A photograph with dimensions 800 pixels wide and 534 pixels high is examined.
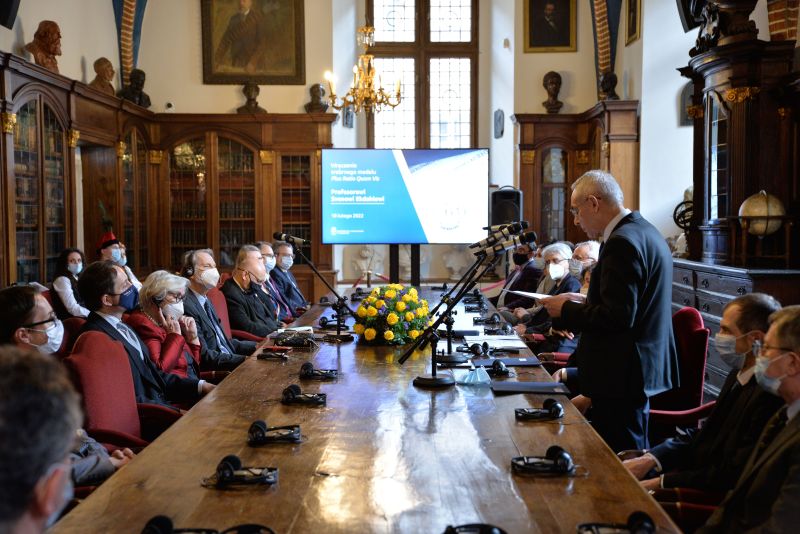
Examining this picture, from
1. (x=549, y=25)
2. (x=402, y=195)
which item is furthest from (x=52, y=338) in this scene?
(x=549, y=25)

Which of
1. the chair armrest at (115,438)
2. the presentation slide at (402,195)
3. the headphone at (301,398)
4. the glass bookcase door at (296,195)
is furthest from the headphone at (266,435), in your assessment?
the glass bookcase door at (296,195)

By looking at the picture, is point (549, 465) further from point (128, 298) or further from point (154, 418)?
point (128, 298)

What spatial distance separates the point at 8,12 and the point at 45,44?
1.62 feet

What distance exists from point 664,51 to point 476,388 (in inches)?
319

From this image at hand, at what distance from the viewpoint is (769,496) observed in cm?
210

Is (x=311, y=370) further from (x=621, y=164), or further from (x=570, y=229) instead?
(x=570, y=229)

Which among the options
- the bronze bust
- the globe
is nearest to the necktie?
the bronze bust

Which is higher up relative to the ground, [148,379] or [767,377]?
[767,377]

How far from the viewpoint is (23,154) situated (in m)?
7.89

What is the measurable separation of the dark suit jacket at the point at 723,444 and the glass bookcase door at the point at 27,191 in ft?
21.0

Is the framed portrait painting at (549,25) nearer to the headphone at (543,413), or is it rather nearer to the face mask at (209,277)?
the face mask at (209,277)

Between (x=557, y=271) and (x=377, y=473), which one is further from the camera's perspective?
(x=557, y=271)

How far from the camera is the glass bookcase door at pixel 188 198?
39.7 ft

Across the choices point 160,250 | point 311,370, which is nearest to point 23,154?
point 160,250
